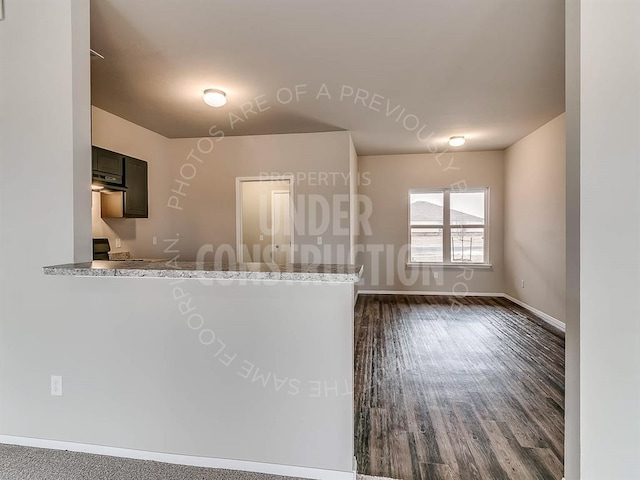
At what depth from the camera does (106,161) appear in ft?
10.3

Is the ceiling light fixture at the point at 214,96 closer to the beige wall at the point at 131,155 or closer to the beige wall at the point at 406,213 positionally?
the beige wall at the point at 131,155

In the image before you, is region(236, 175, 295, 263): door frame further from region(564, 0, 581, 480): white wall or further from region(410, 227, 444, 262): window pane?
region(564, 0, 581, 480): white wall

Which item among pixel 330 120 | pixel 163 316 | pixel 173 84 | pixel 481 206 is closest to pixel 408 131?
pixel 330 120

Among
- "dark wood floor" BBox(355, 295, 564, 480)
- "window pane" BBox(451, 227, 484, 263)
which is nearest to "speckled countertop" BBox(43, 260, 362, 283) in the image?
"dark wood floor" BBox(355, 295, 564, 480)

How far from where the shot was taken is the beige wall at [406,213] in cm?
579

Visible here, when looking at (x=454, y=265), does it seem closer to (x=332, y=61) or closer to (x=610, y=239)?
(x=332, y=61)

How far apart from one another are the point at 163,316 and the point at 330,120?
3169mm

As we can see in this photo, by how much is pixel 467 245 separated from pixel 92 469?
19.7 feet

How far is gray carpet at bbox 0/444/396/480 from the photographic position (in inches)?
62.1

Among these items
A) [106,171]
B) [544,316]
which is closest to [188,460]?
[106,171]

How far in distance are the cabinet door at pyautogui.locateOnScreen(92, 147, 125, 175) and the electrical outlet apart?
77.9 inches

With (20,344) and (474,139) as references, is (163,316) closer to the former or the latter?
(20,344)

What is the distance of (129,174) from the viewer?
3553mm

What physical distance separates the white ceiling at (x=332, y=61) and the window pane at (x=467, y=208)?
184 centimetres
